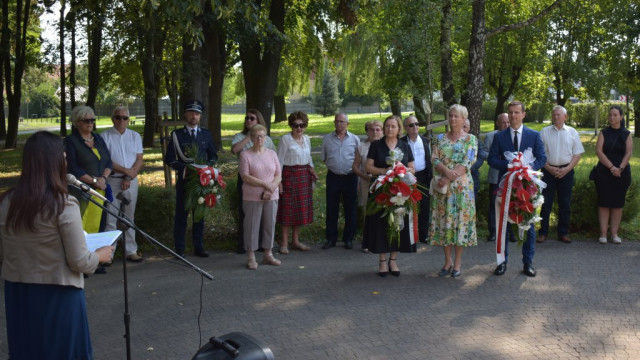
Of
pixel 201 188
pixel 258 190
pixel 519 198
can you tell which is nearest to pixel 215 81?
pixel 201 188

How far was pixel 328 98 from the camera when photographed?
7469 cm

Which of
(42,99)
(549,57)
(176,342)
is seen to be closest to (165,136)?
(176,342)

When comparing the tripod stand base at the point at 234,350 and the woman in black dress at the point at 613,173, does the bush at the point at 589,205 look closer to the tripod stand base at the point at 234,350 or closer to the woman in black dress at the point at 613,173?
the woman in black dress at the point at 613,173

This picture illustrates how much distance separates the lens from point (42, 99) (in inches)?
3312

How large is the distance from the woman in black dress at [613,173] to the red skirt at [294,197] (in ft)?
16.0

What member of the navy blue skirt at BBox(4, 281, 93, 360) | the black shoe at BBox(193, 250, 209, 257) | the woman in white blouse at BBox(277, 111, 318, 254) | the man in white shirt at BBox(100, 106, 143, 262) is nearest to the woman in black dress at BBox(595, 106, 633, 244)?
the woman in white blouse at BBox(277, 111, 318, 254)

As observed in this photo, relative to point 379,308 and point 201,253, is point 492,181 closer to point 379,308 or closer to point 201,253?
point 379,308

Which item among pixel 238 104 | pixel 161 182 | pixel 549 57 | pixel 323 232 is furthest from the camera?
pixel 238 104

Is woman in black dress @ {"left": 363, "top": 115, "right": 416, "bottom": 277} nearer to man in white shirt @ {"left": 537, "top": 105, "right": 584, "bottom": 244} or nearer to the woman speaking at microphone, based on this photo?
man in white shirt @ {"left": 537, "top": 105, "right": 584, "bottom": 244}

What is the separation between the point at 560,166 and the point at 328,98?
65.2 m

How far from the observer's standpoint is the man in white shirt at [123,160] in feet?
29.5

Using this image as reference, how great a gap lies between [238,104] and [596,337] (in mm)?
94034

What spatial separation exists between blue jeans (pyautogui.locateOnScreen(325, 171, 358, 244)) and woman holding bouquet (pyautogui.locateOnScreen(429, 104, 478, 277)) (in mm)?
2038

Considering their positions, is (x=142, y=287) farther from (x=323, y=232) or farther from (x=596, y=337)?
(x=596, y=337)
